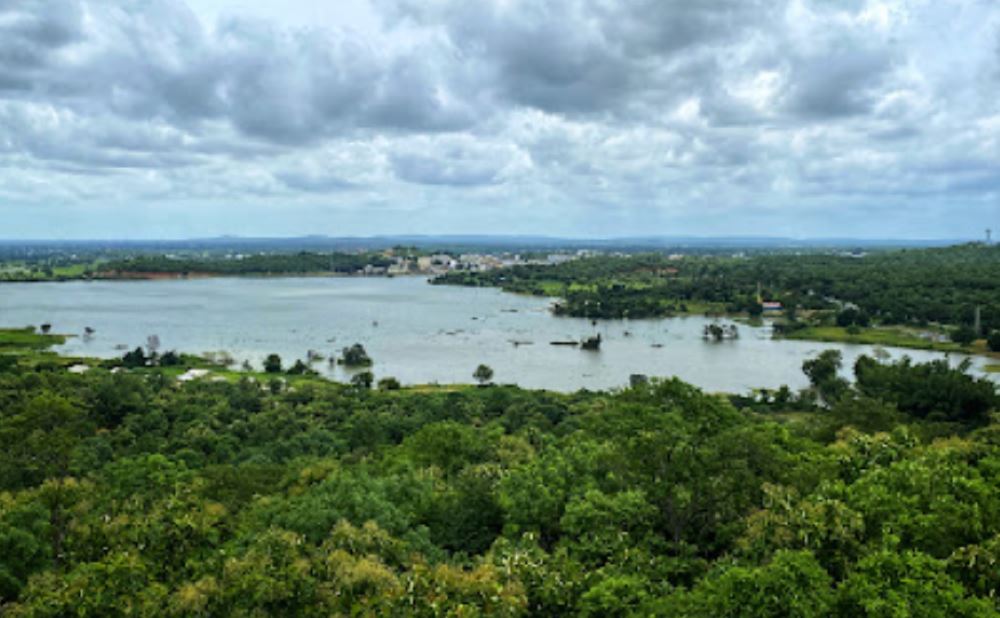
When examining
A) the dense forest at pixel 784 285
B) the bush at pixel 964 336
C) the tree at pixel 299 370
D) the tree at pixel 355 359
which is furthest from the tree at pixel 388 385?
the bush at pixel 964 336

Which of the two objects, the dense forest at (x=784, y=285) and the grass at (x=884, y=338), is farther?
the dense forest at (x=784, y=285)

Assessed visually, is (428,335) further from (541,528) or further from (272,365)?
(541,528)

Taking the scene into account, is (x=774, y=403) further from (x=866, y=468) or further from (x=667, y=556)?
(x=667, y=556)

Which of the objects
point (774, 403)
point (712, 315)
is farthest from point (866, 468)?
point (712, 315)

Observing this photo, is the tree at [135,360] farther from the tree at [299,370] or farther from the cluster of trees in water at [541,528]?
the cluster of trees in water at [541,528]

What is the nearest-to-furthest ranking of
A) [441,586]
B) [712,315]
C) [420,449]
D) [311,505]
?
[441,586] < [311,505] < [420,449] < [712,315]
